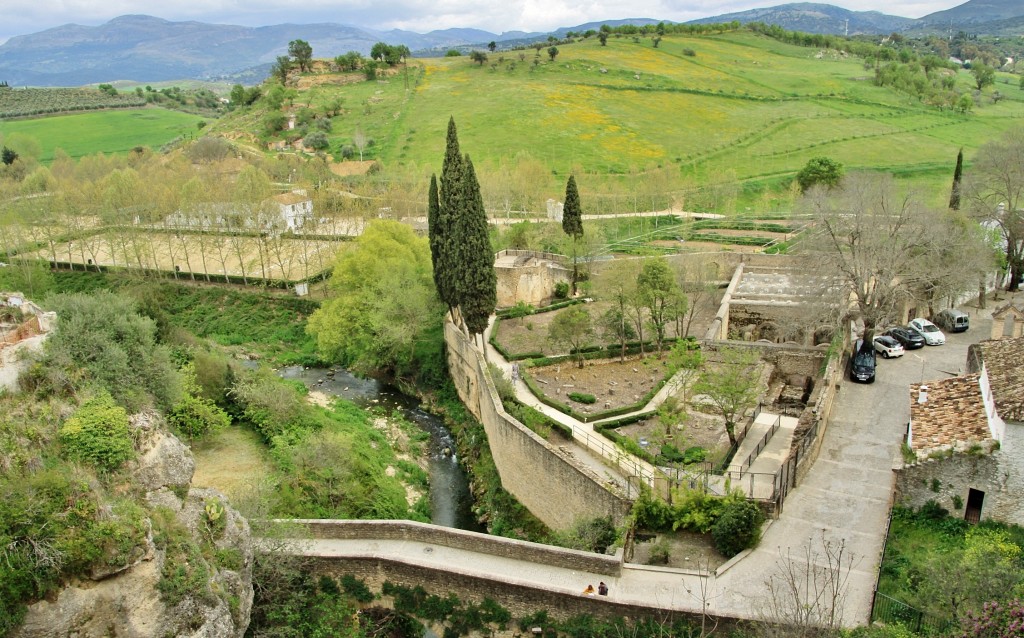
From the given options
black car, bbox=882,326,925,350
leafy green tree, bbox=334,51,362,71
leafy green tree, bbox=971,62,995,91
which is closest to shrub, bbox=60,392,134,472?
black car, bbox=882,326,925,350

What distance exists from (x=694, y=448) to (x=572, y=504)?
459 centimetres

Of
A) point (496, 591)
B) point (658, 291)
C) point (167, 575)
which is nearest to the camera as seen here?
point (167, 575)

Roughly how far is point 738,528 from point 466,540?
724 centimetres

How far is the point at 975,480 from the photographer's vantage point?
17547 mm

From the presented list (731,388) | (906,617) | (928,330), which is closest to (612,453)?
(731,388)

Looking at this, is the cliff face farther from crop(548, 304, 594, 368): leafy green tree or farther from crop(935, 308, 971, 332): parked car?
crop(935, 308, 971, 332): parked car

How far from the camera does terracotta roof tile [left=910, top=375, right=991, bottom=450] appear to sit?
60.7 ft

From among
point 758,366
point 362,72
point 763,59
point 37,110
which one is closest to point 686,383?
point 758,366

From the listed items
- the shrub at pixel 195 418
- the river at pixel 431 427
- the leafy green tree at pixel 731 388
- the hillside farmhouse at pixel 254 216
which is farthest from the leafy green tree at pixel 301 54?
the leafy green tree at pixel 731 388

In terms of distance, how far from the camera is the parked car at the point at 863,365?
2714 cm

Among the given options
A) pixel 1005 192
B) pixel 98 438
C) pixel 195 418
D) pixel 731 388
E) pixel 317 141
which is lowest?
pixel 195 418

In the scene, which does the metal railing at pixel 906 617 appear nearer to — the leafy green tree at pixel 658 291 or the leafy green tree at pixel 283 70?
the leafy green tree at pixel 658 291

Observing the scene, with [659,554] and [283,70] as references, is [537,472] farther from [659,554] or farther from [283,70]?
[283,70]

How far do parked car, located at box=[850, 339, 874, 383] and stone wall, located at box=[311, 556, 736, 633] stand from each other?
14215 mm
